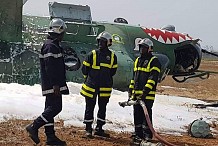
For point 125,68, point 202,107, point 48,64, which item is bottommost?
point 202,107

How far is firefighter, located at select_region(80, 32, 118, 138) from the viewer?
328 inches

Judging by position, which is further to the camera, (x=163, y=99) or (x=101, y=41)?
(x=163, y=99)

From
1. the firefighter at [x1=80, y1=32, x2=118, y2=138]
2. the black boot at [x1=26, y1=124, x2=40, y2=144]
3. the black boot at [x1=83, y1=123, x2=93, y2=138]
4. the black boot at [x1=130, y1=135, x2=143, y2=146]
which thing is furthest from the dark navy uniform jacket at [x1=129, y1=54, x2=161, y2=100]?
the black boot at [x1=26, y1=124, x2=40, y2=144]

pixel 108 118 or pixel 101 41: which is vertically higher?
pixel 101 41

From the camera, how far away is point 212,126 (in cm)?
1096

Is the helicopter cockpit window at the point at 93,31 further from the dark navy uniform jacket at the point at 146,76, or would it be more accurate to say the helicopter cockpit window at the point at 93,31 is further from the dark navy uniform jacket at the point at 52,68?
the dark navy uniform jacket at the point at 52,68

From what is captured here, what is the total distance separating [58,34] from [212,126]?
5.14 meters

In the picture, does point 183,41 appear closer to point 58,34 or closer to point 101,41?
point 101,41

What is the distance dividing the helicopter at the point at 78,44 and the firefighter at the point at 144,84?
5181mm

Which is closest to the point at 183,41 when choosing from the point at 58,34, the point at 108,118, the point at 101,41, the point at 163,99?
the point at 163,99

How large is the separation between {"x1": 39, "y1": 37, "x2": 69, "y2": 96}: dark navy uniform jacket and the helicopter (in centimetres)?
584

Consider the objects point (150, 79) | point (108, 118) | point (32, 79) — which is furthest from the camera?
point (32, 79)

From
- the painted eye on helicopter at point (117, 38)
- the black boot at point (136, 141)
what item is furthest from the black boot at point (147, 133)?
the painted eye on helicopter at point (117, 38)

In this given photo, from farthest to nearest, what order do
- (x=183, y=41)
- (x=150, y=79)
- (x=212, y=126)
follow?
(x=183, y=41), (x=212, y=126), (x=150, y=79)
